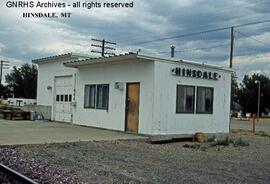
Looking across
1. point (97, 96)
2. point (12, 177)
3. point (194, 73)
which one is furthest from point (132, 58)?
point (12, 177)

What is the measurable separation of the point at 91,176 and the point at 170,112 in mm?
9484

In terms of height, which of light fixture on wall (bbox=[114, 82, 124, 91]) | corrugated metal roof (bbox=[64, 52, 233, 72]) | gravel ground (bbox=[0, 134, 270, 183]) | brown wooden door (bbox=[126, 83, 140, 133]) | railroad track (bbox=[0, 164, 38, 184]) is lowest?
gravel ground (bbox=[0, 134, 270, 183])

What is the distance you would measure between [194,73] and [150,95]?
2866mm

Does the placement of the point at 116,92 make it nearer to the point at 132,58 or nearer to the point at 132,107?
the point at 132,107

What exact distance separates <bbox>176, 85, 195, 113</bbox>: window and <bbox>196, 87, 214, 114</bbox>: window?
19.9 inches

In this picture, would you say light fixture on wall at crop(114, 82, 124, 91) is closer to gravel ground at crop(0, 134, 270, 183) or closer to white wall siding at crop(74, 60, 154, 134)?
white wall siding at crop(74, 60, 154, 134)

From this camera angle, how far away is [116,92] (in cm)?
2028

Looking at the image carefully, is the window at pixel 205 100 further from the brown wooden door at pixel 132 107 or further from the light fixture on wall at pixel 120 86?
the light fixture on wall at pixel 120 86

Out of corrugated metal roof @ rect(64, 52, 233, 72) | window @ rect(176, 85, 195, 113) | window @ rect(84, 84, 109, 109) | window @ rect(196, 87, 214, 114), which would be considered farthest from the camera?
window @ rect(84, 84, 109, 109)

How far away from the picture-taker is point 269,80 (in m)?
85.1

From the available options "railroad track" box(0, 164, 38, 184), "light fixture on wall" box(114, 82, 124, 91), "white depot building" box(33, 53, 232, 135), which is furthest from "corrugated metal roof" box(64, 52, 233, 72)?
"railroad track" box(0, 164, 38, 184)

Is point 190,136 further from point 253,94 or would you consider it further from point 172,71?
point 253,94

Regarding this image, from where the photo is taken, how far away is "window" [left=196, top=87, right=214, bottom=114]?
2021 centimetres

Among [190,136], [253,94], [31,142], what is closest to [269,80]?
[253,94]
